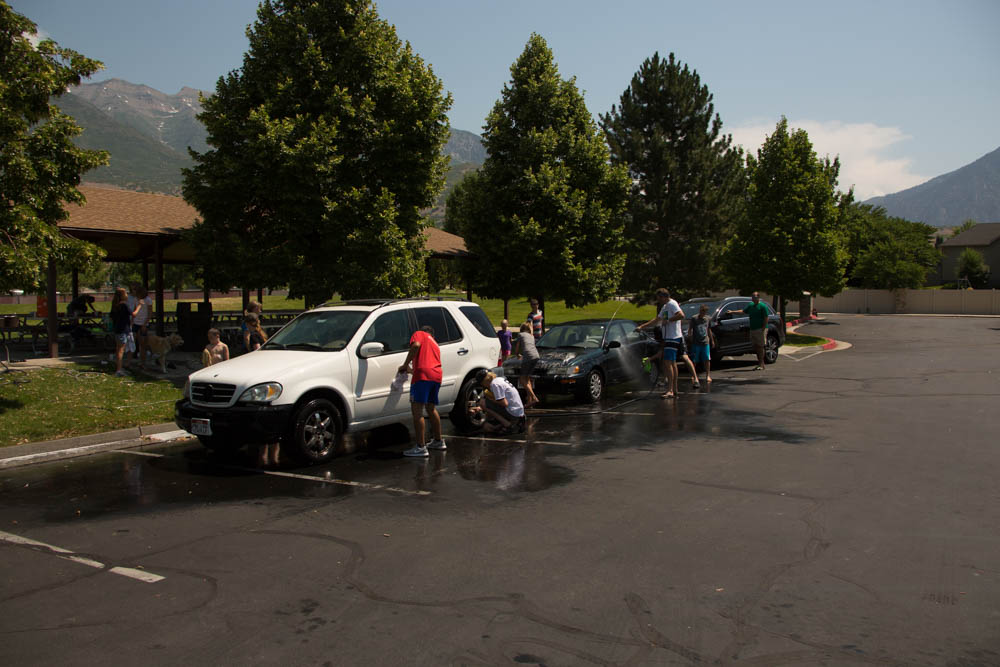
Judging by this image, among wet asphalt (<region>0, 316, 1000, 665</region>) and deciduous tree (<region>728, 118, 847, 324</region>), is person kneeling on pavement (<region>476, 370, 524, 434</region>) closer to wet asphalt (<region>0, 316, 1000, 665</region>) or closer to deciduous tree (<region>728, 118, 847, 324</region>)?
wet asphalt (<region>0, 316, 1000, 665</region>)

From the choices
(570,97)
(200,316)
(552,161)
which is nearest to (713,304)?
(552,161)

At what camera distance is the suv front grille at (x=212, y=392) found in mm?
8227

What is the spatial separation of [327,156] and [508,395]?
8492 millimetres

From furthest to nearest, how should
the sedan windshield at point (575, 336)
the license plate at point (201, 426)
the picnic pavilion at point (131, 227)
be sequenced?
the picnic pavilion at point (131, 227) < the sedan windshield at point (575, 336) < the license plate at point (201, 426)

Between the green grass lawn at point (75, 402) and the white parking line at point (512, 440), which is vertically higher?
the green grass lawn at point (75, 402)

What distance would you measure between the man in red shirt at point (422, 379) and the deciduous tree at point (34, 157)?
5749 millimetres

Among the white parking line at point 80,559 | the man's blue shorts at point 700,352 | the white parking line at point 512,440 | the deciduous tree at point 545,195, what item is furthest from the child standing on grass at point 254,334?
the deciduous tree at point 545,195

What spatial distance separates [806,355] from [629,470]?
16630mm

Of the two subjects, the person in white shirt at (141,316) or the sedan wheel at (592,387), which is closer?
the sedan wheel at (592,387)

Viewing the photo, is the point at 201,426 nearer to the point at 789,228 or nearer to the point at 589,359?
the point at 589,359

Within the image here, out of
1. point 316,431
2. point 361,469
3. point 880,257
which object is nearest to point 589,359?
point 361,469

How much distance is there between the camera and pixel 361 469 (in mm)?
8164

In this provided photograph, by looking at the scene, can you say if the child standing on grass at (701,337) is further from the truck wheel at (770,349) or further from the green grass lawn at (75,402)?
the green grass lawn at (75,402)

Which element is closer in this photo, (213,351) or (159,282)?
(213,351)
